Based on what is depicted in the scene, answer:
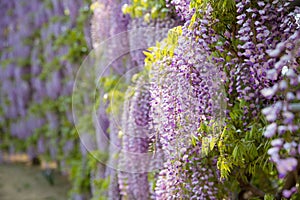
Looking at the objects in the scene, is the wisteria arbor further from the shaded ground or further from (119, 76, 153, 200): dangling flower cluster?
the shaded ground

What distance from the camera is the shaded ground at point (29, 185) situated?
17.6 ft

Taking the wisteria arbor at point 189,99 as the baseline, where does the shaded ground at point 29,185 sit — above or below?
below

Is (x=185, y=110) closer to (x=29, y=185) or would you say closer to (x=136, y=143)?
(x=136, y=143)

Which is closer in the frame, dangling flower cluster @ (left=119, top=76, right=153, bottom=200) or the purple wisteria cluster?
the purple wisteria cluster

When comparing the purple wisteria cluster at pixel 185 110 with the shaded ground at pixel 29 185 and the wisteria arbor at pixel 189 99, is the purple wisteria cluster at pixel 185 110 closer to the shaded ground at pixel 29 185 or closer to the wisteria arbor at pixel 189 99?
the wisteria arbor at pixel 189 99

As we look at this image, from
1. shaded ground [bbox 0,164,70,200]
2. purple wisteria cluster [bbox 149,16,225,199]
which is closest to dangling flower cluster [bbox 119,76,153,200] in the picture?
purple wisteria cluster [bbox 149,16,225,199]

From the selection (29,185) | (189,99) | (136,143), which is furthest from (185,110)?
(29,185)

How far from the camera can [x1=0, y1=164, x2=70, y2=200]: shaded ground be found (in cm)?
536

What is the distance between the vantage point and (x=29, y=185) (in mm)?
5715

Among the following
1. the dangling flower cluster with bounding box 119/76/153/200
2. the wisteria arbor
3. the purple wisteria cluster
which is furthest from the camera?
the dangling flower cluster with bounding box 119/76/153/200

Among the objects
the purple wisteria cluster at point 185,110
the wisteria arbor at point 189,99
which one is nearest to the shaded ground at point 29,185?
the wisteria arbor at point 189,99

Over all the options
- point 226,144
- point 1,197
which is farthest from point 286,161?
point 1,197

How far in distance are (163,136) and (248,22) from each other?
639mm

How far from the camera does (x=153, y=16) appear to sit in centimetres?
262
